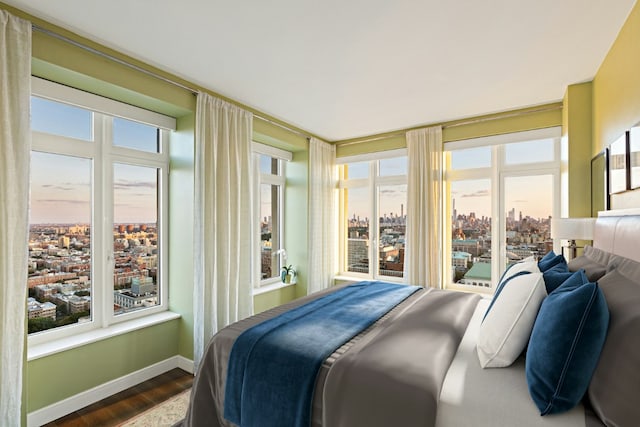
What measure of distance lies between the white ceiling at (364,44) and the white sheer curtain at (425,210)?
2.57 ft

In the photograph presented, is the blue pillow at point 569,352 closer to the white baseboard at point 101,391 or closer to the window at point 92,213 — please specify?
the white baseboard at point 101,391

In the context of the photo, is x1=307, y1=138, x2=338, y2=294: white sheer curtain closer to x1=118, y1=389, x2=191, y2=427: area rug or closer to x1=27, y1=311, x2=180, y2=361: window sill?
x1=27, y1=311, x2=180, y2=361: window sill

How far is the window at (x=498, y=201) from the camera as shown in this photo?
142 inches

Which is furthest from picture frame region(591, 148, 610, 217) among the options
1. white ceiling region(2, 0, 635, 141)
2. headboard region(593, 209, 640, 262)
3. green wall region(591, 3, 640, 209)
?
white ceiling region(2, 0, 635, 141)

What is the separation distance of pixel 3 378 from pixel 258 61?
8.71 feet

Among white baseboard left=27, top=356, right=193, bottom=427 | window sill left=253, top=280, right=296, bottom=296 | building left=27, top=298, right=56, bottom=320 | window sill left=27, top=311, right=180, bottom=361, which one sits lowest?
white baseboard left=27, top=356, right=193, bottom=427

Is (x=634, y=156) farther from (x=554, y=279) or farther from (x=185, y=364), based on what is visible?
(x=185, y=364)

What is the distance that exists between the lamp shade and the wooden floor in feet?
11.1

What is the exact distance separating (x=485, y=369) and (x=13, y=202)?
2.74 m

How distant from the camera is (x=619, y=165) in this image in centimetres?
205

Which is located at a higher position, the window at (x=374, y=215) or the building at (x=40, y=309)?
the window at (x=374, y=215)

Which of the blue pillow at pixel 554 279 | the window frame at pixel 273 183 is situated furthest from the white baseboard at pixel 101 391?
the blue pillow at pixel 554 279

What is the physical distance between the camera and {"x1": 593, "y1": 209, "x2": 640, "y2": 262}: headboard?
1.55m

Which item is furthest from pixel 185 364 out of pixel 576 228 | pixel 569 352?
pixel 576 228
